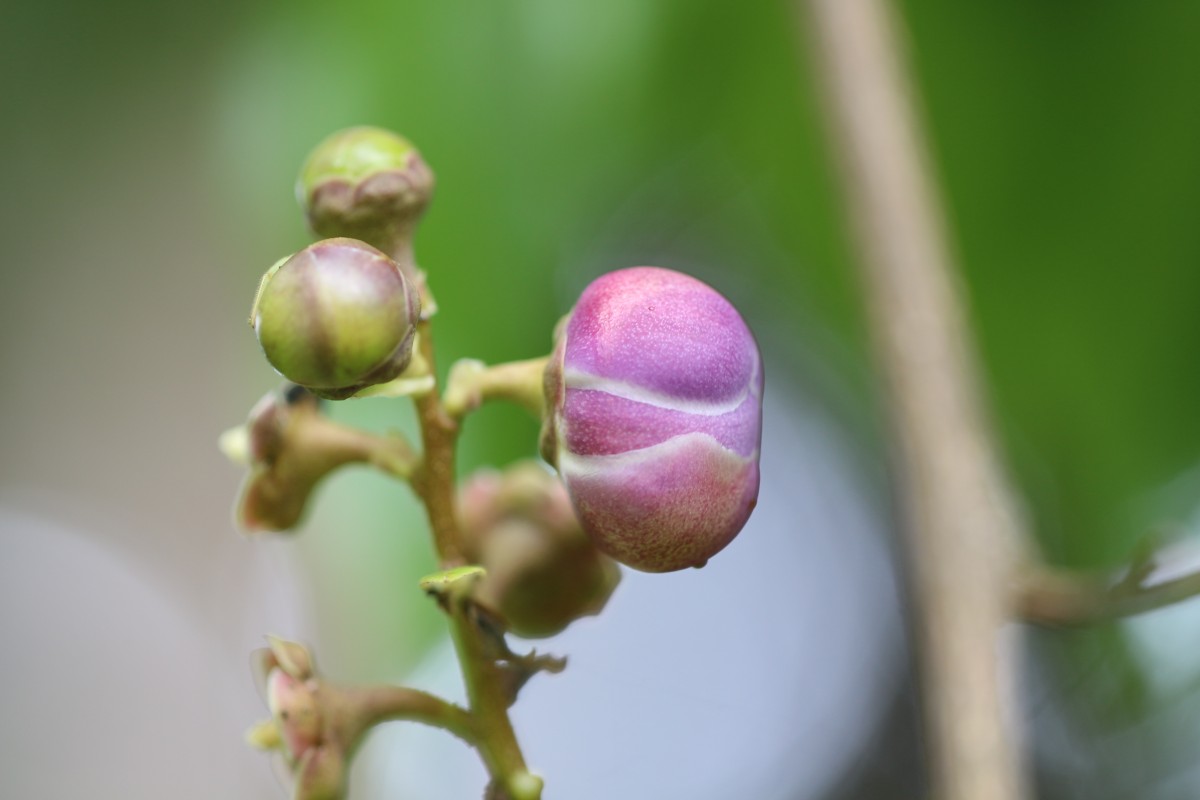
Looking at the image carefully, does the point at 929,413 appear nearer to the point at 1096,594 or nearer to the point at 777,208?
the point at 1096,594

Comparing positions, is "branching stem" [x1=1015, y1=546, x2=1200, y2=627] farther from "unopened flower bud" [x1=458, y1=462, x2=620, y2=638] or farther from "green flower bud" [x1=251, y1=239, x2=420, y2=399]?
"green flower bud" [x1=251, y1=239, x2=420, y2=399]

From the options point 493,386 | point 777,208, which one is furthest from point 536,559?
point 777,208

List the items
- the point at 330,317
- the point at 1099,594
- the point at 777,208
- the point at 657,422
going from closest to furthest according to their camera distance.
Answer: the point at 330,317 < the point at 657,422 < the point at 1099,594 < the point at 777,208

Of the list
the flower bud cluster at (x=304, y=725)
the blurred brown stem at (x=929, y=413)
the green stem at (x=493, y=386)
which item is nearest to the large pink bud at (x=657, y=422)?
the green stem at (x=493, y=386)

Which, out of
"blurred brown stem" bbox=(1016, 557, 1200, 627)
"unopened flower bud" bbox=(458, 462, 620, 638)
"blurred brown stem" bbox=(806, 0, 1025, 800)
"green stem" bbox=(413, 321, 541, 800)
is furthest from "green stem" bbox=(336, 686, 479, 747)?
"blurred brown stem" bbox=(1016, 557, 1200, 627)

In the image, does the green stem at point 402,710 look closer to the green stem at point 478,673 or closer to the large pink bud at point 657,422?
the green stem at point 478,673
